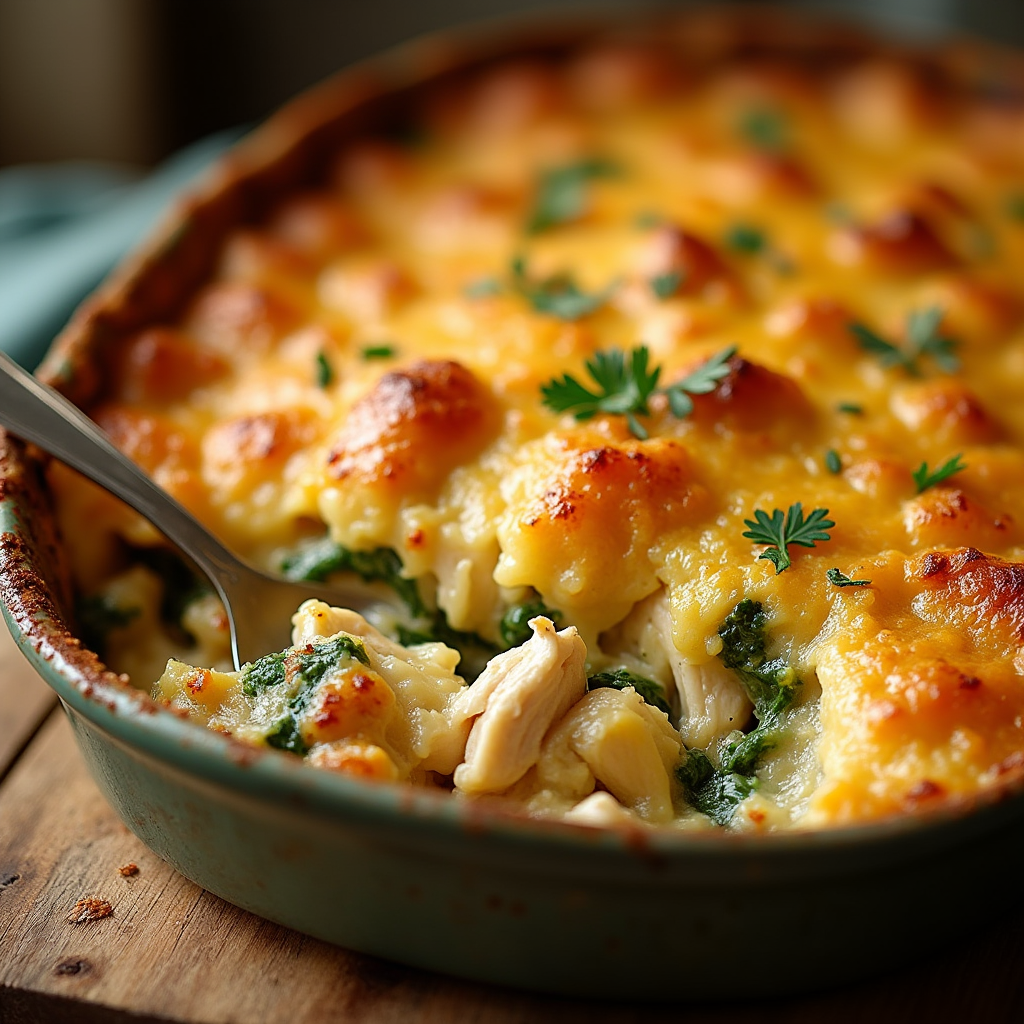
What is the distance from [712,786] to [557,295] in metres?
1.57

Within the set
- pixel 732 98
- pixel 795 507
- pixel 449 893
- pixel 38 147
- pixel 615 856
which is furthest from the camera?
pixel 38 147

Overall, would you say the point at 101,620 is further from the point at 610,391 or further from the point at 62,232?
the point at 62,232

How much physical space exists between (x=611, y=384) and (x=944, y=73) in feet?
8.56

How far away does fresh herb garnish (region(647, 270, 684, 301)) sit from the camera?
3.42m

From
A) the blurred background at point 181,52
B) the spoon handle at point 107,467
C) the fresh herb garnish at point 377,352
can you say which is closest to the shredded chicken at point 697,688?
the spoon handle at point 107,467

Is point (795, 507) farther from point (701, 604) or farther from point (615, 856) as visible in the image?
point (615, 856)

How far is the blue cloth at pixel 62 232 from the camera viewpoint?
425cm

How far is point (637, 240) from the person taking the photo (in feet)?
12.3

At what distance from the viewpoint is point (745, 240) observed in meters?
3.72

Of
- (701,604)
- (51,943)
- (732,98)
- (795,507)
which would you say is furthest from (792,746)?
(732,98)

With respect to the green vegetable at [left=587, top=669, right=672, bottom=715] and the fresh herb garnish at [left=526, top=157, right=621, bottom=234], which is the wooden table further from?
the fresh herb garnish at [left=526, top=157, right=621, bottom=234]

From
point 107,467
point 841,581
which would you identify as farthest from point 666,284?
point 107,467

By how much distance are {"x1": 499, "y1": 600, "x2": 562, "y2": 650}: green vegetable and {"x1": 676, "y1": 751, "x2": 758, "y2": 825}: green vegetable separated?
1.31ft

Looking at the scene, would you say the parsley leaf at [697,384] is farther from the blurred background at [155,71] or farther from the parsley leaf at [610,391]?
the blurred background at [155,71]
